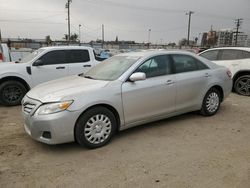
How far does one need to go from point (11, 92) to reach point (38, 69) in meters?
0.97

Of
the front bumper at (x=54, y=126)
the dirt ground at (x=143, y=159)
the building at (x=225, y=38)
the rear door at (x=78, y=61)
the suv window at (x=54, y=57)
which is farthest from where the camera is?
the building at (x=225, y=38)

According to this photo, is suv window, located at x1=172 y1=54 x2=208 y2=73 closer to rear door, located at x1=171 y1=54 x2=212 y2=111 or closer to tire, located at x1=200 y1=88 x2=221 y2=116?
rear door, located at x1=171 y1=54 x2=212 y2=111

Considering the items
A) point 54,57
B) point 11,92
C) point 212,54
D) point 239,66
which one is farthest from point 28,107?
point 212,54

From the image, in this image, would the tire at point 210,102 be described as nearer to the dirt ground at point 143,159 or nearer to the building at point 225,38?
the dirt ground at point 143,159

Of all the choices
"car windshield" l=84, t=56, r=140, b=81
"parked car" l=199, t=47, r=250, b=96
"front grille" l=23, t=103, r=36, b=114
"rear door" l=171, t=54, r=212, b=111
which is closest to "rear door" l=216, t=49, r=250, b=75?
"parked car" l=199, t=47, r=250, b=96

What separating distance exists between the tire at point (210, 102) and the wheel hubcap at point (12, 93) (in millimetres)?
4938

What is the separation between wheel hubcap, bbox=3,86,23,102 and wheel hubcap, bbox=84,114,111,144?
154 inches

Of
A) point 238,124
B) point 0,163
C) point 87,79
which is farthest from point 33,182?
point 238,124

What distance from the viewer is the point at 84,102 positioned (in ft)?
11.8

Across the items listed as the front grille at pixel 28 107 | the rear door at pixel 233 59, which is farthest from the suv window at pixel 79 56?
the rear door at pixel 233 59

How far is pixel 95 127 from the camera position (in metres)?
3.77

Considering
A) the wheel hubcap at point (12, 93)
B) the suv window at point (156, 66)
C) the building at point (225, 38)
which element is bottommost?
the wheel hubcap at point (12, 93)

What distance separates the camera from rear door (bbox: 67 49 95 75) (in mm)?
7469

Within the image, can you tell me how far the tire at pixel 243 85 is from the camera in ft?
25.4
